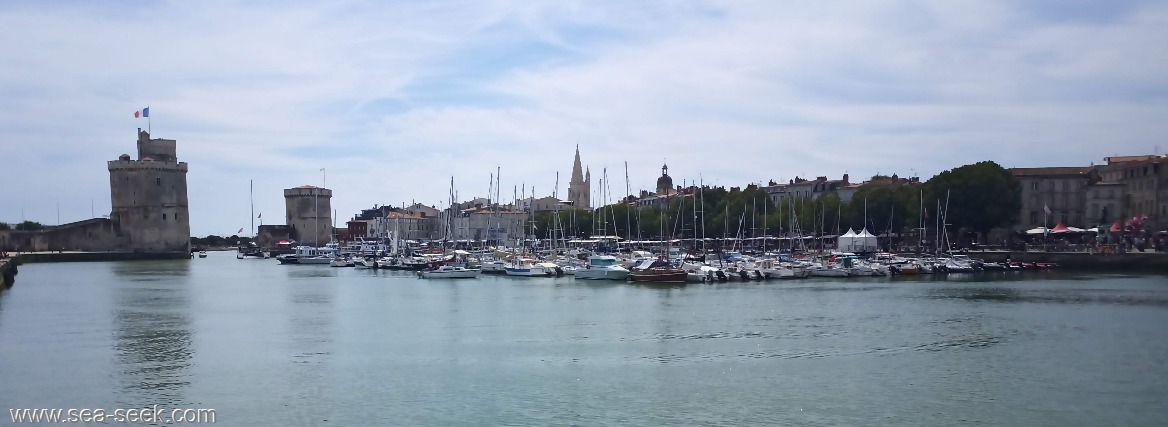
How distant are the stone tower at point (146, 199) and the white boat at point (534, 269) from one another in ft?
124

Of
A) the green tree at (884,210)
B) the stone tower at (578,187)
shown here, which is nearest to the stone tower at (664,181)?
the stone tower at (578,187)

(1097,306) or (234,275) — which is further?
(234,275)

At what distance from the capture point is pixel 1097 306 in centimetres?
3006

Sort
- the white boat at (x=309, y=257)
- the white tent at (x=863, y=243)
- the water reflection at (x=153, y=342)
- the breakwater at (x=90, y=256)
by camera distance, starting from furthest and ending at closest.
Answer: the white boat at (x=309, y=257), the breakwater at (x=90, y=256), the white tent at (x=863, y=243), the water reflection at (x=153, y=342)

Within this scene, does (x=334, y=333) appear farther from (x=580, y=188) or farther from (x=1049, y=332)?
(x=580, y=188)

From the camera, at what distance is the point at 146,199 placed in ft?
253

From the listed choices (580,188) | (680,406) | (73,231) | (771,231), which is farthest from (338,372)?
(580,188)

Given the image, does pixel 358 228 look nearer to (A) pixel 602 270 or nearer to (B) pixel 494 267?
(B) pixel 494 267

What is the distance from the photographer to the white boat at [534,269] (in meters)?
48.2

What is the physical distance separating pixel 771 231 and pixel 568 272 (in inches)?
962

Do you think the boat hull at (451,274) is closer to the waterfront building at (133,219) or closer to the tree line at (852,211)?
the tree line at (852,211)

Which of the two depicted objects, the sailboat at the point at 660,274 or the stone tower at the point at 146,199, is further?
the stone tower at the point at 146,199

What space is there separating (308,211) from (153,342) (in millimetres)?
73691

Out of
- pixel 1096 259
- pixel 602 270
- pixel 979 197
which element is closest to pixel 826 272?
pixel 602 270
